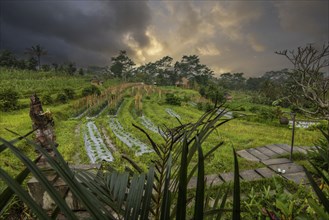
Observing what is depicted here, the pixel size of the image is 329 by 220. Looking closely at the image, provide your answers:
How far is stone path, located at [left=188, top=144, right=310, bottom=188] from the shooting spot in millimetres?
4020

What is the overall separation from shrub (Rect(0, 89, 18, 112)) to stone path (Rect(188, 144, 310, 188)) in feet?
41.3

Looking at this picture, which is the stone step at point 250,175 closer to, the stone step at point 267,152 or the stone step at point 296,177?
the stone step at point 296,177

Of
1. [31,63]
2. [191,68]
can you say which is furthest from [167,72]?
[31,63]

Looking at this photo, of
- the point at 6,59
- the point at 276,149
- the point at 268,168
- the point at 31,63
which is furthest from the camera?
the point at 31,63

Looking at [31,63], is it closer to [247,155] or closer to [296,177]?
[247,155]

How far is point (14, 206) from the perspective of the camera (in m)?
3.12

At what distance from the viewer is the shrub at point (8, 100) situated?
40.0ft

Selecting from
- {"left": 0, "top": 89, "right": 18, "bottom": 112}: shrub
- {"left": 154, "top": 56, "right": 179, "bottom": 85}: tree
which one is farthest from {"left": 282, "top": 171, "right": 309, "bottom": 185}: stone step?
{"left": 154, "top": 56, "right": 179, "bottom": 85}: tree

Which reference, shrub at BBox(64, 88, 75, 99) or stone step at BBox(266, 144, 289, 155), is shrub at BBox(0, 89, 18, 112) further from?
stone step at BBox(266, 144, 289, 155)

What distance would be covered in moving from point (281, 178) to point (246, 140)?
406cm

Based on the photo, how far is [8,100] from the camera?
41.0 feet

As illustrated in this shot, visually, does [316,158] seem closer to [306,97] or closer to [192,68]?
[306,97]

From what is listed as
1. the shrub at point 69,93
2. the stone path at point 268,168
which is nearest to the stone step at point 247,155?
the stone path at point 268,168

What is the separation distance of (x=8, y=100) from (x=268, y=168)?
44.9 ft
